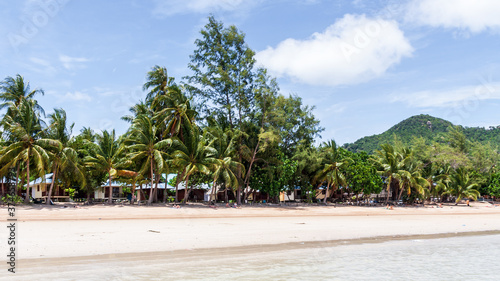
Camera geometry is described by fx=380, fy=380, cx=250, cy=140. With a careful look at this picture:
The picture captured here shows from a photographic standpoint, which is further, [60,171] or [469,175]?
[469,175]

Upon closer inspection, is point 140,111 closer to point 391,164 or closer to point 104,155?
point 104,155

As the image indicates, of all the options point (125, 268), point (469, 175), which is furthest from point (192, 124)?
point (469, 175)

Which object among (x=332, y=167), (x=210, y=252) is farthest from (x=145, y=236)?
(x=332, y=167)

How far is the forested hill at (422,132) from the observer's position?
76.4 meters

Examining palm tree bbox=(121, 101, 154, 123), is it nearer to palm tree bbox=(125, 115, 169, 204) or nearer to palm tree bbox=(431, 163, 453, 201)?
palm tree bbox=(125, 115, 169, 204)

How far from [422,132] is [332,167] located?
5214 centimetres

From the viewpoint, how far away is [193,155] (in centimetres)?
2695

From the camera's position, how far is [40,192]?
32.4 m

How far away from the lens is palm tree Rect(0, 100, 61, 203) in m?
22.0

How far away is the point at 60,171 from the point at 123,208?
5534 mm

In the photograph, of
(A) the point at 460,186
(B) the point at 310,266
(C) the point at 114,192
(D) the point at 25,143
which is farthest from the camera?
(A) the point at 460,186

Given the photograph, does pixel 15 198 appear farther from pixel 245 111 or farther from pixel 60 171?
pixel 245 111

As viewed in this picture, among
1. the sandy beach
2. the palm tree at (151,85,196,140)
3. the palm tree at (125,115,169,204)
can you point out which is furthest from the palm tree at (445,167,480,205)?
the palm tree at (125,115,169,204)

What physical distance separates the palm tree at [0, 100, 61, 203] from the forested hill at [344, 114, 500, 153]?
211 feet
